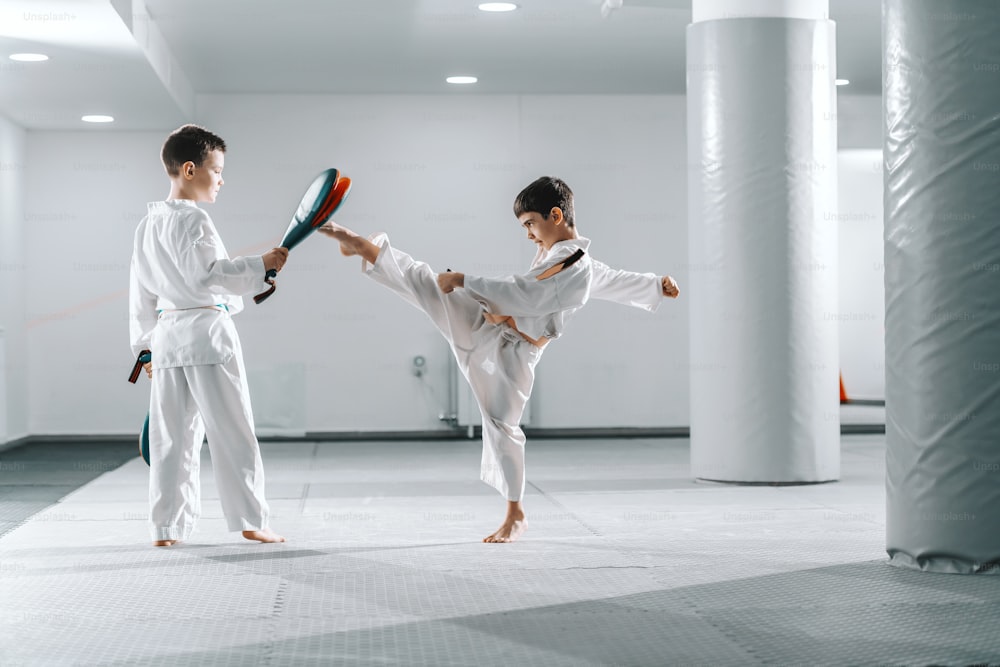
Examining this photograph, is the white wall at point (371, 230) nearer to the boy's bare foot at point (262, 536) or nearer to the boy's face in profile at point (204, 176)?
the boy's face in profile at point (204, 176)

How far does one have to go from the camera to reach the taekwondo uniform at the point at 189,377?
4309 mm

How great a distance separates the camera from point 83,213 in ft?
32.1

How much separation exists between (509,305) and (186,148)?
1.40 metres

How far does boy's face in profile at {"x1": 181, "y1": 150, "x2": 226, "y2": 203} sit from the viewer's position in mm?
4516

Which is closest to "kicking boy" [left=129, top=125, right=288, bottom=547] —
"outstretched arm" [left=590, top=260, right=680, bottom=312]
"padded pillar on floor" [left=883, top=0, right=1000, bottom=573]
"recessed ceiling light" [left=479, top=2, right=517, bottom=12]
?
"outstretched arm" [left=590, top=260, right=680, bottom=312]

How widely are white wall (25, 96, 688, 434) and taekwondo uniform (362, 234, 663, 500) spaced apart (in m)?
5.49

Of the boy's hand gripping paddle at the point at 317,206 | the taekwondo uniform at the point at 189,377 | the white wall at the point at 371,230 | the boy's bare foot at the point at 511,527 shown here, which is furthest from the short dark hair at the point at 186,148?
the white wall at the point at 371,230

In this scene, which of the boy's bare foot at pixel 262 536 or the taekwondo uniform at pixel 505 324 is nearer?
the taekwondo uniform at pixel 505 324

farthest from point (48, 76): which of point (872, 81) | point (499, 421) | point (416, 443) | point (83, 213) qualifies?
point (872, 81)

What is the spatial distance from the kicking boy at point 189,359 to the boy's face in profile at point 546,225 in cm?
101

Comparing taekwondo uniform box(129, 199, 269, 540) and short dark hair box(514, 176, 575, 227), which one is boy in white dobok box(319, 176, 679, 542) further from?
taekwondo uniform box(129, 199, 269, 540)

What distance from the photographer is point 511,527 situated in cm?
455

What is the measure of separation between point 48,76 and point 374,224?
306cm

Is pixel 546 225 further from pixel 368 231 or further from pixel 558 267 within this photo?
pixel 368 231
